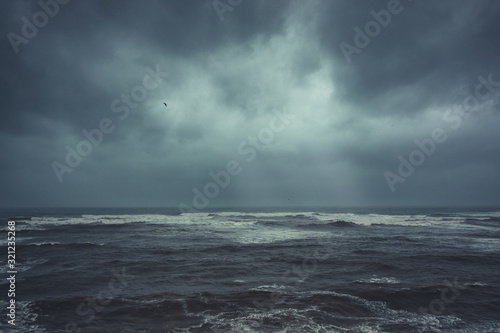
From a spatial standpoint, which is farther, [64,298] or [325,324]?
[64,298]

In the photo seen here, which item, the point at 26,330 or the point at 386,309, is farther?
the point at 386,309

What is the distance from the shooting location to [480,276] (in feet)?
51.8

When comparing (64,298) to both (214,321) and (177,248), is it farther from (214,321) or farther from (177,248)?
(177,248)

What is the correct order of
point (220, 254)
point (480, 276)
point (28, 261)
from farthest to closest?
point (220, 254) → point (28, 261) → point (480, 276)

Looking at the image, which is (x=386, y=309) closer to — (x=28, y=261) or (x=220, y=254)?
(x=220, y=254)

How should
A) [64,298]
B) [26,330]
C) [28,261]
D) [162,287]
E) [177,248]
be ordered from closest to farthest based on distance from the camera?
1. [26,330]
2. [64,298]
3. [162,287]
4. [28,261]
5. [177,248]

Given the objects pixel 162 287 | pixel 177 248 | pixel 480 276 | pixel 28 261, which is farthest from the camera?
pixel 177 248

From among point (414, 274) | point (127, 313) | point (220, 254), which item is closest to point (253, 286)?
point (127, 313)

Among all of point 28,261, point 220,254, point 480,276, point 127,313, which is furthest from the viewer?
point 220,254

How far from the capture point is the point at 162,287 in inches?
546

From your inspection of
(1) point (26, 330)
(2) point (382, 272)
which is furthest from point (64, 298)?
(2) point (382, 272)

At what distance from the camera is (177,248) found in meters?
24.9

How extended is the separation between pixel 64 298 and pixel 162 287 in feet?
14.2

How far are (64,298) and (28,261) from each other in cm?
1158
